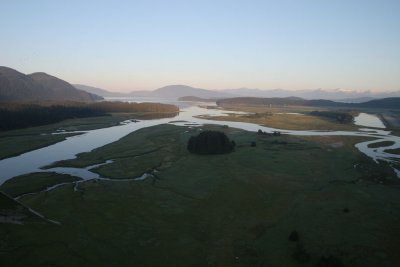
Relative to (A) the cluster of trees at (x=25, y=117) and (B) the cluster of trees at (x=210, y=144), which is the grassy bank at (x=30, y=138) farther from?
(B) the cluster of trees at (x=210, y=144)

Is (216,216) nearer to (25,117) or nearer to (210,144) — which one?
(210,144)

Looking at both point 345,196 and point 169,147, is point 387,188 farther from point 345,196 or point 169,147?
point 169,147

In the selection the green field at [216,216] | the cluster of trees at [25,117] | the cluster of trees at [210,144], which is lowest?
the green field at [216,216]

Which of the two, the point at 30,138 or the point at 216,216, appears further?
the point at 30,138

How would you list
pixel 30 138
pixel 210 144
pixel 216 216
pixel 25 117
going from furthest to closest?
pixel 25 117 < pixel 30 138 < pixel 210 144 < pixel 216 216

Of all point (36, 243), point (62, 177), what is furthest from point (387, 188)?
point (62, 177)

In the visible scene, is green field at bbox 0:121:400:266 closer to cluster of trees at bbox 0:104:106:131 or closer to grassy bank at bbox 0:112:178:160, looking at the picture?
grassy bank at bbox 0:112:178:160

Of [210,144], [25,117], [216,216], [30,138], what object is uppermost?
[25,117]

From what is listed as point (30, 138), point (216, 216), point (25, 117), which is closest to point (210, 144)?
point (216, 216)

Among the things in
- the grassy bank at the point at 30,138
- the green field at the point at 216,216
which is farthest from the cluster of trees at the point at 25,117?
the green field at the point at 216,216
